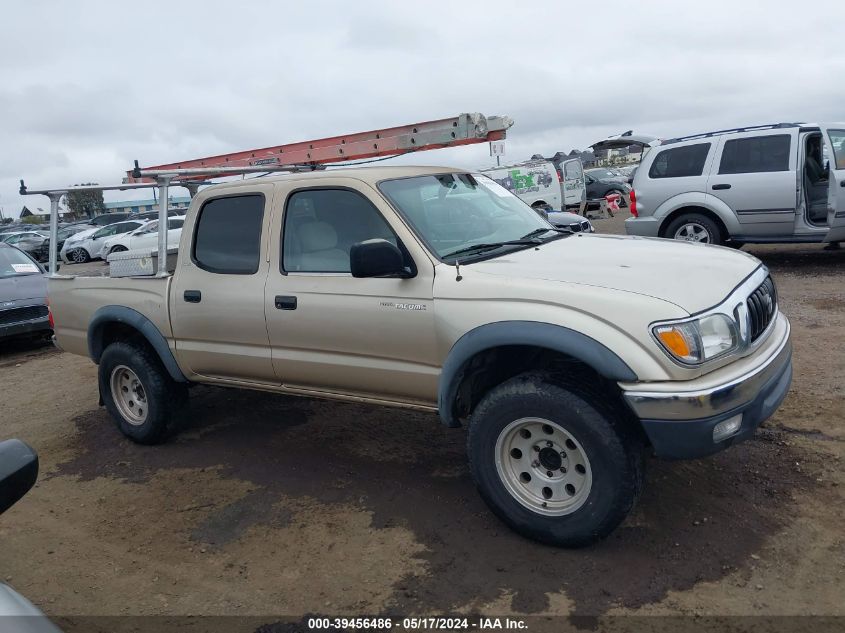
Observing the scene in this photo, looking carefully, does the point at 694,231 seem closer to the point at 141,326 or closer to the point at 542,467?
the point at 542,467

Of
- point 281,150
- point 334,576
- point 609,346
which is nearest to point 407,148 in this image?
point 281,150

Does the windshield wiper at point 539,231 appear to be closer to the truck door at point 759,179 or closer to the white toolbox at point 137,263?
the white toolbox at point 137,263

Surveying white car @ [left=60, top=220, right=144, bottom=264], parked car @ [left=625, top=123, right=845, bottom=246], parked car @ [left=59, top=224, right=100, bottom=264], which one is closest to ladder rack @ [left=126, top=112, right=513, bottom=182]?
parked car @ [left=625, top=123, right=845, bottom=246]

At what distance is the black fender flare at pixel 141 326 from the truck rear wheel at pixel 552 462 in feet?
7.99

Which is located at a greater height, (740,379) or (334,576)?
(740,379)

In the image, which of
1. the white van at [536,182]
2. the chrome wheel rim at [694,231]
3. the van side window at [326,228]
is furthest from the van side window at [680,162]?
the white van at [536,182]

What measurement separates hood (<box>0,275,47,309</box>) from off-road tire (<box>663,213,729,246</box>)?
866 centimetres

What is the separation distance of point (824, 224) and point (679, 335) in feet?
25.1

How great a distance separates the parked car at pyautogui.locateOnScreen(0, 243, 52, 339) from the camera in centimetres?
893

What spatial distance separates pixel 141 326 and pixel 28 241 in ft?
81.2

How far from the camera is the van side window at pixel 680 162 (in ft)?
32.4

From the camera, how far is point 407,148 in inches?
219

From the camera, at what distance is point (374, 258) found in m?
3.46

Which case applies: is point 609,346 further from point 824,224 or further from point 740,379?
point 824,224
